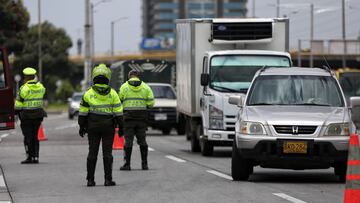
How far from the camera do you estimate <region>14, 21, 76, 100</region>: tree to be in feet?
350

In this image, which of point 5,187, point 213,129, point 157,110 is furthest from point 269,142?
point 157,110

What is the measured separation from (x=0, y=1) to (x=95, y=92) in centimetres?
5738

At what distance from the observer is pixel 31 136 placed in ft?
71.1

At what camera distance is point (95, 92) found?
15961 mm

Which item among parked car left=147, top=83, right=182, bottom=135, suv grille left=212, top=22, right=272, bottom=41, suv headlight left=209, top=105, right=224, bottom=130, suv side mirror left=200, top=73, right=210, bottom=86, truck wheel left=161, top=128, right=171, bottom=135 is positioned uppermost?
suv grille left=212, top=22, right=272, bottom=41

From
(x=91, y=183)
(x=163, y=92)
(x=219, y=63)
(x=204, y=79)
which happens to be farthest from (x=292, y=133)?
(x=163, y=92)

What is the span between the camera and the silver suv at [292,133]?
16.0m

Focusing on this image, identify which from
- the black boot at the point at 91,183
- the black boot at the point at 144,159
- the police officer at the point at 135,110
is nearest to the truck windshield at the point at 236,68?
the police officer at the point at 135,110

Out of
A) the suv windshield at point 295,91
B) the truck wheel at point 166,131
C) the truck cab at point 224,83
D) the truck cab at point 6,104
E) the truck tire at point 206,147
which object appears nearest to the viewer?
the suv windshield at point 295,91

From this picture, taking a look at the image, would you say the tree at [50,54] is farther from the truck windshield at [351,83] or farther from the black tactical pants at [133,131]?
the black tactical pants at [133,131]

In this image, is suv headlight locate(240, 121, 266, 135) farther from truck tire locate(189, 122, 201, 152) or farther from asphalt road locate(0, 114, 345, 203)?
truck tire locate(189, 122, 201, 152)

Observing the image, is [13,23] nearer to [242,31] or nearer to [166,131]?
[166,131]

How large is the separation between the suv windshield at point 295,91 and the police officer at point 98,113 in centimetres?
240

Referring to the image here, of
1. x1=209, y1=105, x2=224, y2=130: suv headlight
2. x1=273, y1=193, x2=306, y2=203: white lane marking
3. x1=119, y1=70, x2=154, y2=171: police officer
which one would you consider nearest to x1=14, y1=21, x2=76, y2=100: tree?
x1=209, y1=105, x2=224, y2=130: suv headlight
